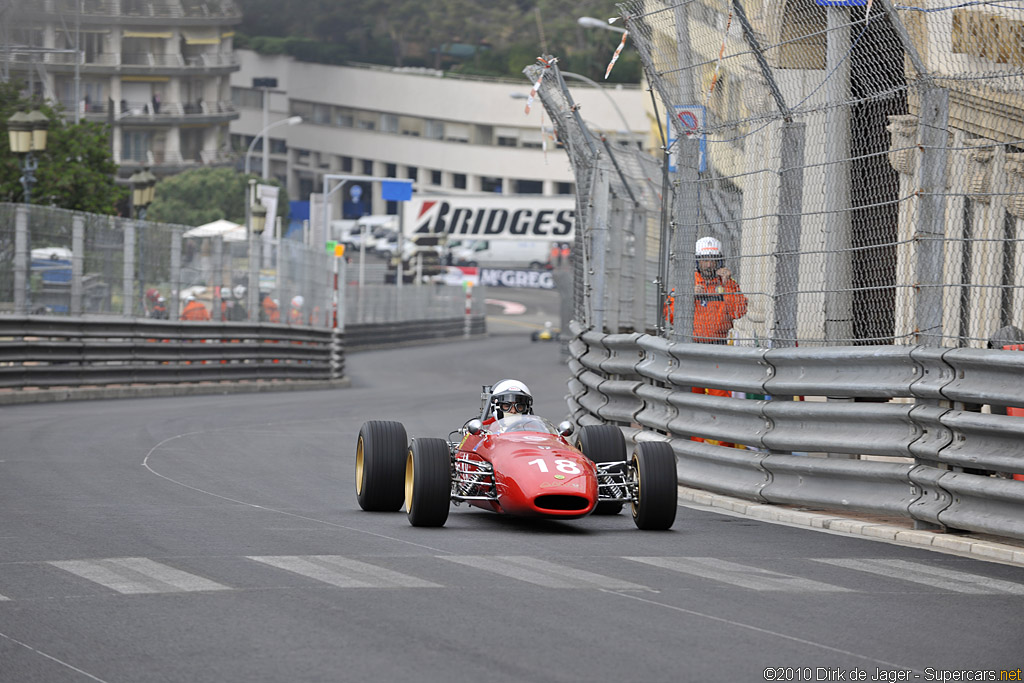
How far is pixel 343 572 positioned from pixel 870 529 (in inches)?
137

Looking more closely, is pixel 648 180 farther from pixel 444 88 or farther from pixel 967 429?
pixel 444 88

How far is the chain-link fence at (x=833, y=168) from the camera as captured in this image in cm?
889

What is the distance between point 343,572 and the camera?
287 inches

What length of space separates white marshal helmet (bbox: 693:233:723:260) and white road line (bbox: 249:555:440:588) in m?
4.55

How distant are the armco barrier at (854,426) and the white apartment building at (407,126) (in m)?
83.4

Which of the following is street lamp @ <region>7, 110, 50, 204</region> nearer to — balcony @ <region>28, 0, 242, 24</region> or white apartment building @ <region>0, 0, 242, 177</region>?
balcony @ <region>28, 0, 242, 24</region>

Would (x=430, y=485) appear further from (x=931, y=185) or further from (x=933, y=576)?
(x=931, y=185)

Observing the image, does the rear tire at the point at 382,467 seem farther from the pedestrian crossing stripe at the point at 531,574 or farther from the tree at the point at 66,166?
the tree at the point at 66,166

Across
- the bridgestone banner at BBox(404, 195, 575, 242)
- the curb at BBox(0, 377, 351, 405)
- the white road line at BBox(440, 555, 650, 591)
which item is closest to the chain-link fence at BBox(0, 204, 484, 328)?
the curb at BBox(0, 377, 351, 405)

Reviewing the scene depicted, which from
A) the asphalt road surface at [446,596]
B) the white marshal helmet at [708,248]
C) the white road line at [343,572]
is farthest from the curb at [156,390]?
the white road line at [343,572]

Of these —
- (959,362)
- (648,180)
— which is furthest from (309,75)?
(959,362)

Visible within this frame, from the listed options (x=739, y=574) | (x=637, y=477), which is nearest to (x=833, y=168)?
(x=637, y=477)

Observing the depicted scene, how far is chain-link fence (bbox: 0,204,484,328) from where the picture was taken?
839 inches

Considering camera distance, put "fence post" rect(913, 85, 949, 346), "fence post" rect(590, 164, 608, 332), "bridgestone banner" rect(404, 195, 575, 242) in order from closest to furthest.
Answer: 1. "fence post" rect(913, 85, 949, 346)
2. "fence post" rect(590, 164, 608, 332)
3. "bridgestone banner" rect(404, 195, 575, 242)
